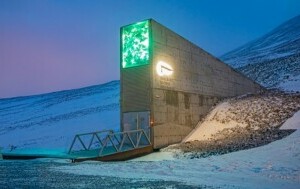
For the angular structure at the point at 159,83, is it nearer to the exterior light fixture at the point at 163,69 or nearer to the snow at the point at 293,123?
the exterior light fixture at the point at 163,69

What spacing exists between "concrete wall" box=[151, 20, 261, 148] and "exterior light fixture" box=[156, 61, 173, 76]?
19 centimetres

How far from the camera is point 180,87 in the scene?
20188 mm

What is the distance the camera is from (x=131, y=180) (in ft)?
29.8

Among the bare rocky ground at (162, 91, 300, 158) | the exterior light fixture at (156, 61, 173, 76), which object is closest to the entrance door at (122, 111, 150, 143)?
the bare rocky ground at (162, 91, 300, 158)

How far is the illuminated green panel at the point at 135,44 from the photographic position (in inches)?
735

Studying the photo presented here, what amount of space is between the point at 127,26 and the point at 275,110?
34.3 feet

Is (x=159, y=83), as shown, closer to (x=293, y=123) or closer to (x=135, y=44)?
(x=135, y=44)

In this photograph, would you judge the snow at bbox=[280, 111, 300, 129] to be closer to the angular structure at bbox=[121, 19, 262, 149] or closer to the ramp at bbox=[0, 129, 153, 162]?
the angular structure at bbox=[121, 19, 262, 149]

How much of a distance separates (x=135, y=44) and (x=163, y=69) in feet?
6.85

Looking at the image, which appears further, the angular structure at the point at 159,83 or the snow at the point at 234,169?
the angular structure at the point at 159,83

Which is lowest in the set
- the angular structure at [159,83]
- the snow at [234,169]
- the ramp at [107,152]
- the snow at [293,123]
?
the snow at [234,169]

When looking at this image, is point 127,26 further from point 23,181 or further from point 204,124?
point 23,181

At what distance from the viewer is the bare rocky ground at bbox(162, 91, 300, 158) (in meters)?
16.1


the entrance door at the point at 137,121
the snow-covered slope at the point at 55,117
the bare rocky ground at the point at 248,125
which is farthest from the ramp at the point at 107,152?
the snow-covered slope at the point at 55,117
